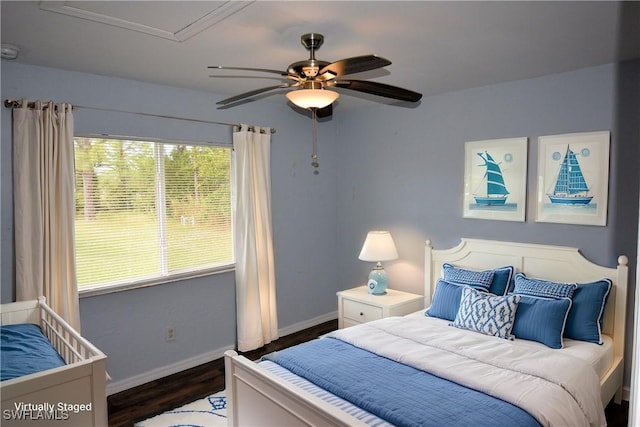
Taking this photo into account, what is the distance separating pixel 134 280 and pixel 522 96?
135 inches

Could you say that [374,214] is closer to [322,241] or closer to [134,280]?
[322,241]

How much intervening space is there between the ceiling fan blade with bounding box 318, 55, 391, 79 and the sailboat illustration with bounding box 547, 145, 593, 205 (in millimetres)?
1988

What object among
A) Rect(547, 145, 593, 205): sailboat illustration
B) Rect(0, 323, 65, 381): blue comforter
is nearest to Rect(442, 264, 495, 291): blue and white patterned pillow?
Rect(547, 145, 593, 205): sailboat illustration

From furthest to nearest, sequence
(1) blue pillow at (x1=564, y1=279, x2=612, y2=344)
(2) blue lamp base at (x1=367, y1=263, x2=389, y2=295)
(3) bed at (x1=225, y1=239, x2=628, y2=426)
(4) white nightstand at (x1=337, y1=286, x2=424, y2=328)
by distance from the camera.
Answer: (2) blue lamp base at (x1=367, y1=263, x2=389, y2=295), (4) white nightstand at (x1=337, y1=286, x2=424, y2=328), (1) blue pillow at (x1=564, y1=279, x2=612, y2=344), (3) bed at (x1=225, y1=239, x2=628, y2=426)

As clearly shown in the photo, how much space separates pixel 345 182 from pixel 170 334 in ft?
7.87

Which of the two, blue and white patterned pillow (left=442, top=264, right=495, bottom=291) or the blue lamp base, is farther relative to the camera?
the blue lamp base

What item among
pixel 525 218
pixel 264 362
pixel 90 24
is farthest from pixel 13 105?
pixel 525 218

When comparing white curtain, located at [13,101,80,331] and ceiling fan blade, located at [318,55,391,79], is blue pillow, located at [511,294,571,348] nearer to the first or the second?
ceiling fan blade, located at [318,55,391,79]

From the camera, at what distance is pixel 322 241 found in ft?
16.0

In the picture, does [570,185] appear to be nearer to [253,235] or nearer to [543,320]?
[543,320]

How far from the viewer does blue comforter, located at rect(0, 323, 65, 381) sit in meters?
1.96

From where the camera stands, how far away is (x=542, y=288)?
3037 millimetres

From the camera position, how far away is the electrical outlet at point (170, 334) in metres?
3.65

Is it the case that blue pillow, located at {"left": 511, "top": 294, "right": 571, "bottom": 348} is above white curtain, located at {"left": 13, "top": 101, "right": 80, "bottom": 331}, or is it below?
below
